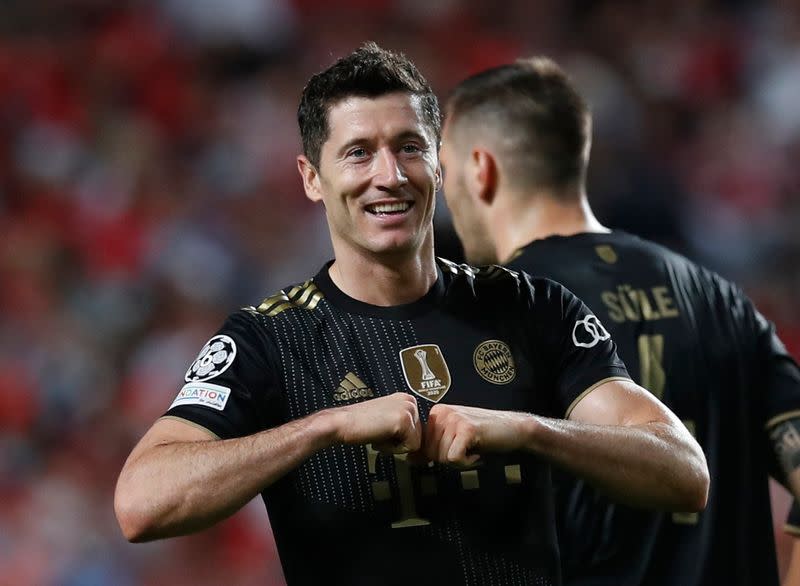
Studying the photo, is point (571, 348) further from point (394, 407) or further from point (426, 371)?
point (394, 407)

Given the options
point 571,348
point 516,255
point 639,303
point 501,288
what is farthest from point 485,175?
point 571,348

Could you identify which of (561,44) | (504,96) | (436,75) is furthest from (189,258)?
(504,96)

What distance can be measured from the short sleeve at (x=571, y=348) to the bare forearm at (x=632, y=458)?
18cm

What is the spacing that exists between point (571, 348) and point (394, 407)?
0.64 meters

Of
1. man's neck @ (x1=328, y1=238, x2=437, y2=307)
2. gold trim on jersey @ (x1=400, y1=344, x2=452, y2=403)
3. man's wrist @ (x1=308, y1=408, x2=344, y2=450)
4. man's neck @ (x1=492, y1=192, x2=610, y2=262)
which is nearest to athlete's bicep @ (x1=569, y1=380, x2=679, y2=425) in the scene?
gold trim on jersey @ (x1=400, y1=344, x2=452, y2=403)

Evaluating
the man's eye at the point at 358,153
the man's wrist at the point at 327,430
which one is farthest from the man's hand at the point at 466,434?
the man's eye at the point at 358,153

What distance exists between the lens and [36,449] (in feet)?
22.9

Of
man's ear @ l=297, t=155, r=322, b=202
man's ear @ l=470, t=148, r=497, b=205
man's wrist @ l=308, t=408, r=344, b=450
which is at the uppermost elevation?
man's ear @ l=470, t=148, r=497, b=205

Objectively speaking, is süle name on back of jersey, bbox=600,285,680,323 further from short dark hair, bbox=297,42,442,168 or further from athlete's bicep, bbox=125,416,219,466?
athlete's bicep, bbox=125,416,219,466

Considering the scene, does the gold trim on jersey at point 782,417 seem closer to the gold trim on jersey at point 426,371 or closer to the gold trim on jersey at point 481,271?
the gold trim on jersey at point 481,271

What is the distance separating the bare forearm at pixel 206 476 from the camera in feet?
7.26

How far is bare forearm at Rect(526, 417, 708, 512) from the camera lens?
7.62ft

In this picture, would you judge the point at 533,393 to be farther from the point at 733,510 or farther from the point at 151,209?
the point at 151,209

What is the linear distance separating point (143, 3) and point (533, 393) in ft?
21.0
